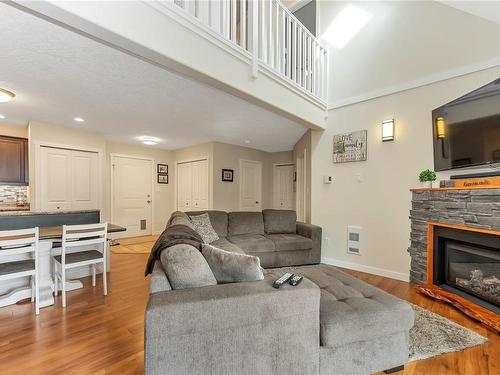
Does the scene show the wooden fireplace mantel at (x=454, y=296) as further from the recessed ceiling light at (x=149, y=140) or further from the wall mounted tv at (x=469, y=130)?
the recessed ceiling light at (x=149, y=140)

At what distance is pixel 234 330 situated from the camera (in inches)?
49.5

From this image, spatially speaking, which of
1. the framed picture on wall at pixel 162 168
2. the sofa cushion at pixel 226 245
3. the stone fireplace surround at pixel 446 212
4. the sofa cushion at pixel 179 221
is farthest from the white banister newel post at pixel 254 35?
the framed picture on wall at pixel 162 168

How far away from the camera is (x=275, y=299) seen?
1.31 metres

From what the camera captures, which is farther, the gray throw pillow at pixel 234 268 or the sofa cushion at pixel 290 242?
the sofa cushion at pixel 290 242

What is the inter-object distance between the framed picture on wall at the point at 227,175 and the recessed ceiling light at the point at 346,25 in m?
3.25

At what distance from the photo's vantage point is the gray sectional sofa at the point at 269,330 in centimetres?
119

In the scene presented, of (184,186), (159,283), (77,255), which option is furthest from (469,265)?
(184,186)

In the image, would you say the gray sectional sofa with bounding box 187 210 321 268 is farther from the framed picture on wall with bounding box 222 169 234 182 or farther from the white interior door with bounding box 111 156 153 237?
the white interior door with bounding box 111 156 153 237

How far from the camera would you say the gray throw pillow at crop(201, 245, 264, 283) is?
1.48 meters

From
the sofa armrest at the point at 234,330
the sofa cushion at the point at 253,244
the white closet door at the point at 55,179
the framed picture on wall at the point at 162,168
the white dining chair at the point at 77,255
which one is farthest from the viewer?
the framed picture on wall at the point at 162,168

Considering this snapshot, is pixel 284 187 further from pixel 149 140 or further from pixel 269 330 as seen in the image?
pixel 269 330

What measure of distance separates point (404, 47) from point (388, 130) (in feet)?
3.55

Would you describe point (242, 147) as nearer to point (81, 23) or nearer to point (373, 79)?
point (373, 79)

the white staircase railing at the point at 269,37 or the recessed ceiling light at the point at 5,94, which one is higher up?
the white staircase railing at the point at 269,37
